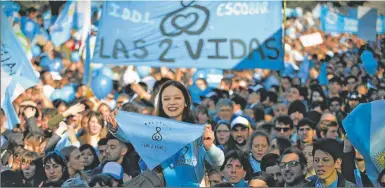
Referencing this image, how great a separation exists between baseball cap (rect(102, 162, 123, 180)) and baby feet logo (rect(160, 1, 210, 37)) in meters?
3.65

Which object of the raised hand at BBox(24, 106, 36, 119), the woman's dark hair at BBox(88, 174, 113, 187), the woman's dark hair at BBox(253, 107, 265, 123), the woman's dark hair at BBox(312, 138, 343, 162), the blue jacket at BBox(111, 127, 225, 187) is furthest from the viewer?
the woman's dark hair at BBox(253, 107, 265, 123)

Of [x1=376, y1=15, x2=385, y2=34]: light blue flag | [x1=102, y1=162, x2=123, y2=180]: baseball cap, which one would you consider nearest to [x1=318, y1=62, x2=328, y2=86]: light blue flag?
[x1=376, y1=15, x2=385, y2=34]: light blue flag

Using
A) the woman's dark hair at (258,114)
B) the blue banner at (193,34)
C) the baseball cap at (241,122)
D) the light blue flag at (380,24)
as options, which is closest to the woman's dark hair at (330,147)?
the baseball cap at (241,122)

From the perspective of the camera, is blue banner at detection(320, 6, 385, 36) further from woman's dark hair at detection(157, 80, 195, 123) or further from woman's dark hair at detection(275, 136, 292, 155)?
woman's dark hair at detection(157, 80, 195, 123)

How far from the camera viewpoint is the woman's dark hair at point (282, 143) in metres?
7.24

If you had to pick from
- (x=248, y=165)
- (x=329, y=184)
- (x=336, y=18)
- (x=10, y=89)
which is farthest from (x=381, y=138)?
(x=336, y=18)

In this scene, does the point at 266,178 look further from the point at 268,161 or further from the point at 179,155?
the point at 179,155

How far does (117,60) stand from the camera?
33.3 feet

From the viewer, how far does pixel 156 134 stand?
557cm

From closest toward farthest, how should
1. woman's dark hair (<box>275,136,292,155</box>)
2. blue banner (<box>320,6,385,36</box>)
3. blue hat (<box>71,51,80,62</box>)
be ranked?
woman's dark hair (<box>275,136,292,155</box>) < blue banner (<box>320,6,385,36</box>) < blue hat (<box>71,51,80,62</box>)

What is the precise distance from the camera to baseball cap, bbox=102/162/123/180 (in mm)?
6438

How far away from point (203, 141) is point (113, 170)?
1.32m

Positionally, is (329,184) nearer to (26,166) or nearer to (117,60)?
(26,166)

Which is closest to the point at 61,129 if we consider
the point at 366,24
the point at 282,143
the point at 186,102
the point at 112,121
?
the point at 282,143
